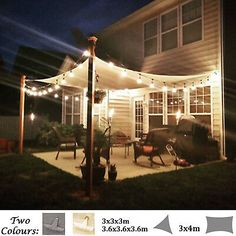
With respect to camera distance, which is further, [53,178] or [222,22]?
[222,22]

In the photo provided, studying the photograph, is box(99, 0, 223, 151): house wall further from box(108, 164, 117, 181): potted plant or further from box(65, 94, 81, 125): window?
box(108, 164, 117, 181): potted plant

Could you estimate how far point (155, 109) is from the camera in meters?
8.42

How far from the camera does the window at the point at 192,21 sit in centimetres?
704

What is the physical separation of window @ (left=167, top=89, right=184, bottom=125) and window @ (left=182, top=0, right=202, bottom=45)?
5.19 feet

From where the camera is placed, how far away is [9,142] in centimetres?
711

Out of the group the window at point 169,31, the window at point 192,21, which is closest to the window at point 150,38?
the window at point 169,31

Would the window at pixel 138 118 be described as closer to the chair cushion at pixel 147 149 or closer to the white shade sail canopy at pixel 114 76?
the white shade sail canopy at pixel 114 76

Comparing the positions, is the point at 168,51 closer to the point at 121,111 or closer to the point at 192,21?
the point at 192,21

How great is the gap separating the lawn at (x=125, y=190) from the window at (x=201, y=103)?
77.6 inches

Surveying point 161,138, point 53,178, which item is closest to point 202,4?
point 161,138

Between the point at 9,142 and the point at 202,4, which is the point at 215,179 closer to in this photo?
the point at 202,4

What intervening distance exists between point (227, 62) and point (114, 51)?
18.4ft

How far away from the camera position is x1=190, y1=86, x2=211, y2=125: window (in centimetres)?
661

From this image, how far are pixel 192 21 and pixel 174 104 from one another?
2545 millimetres
